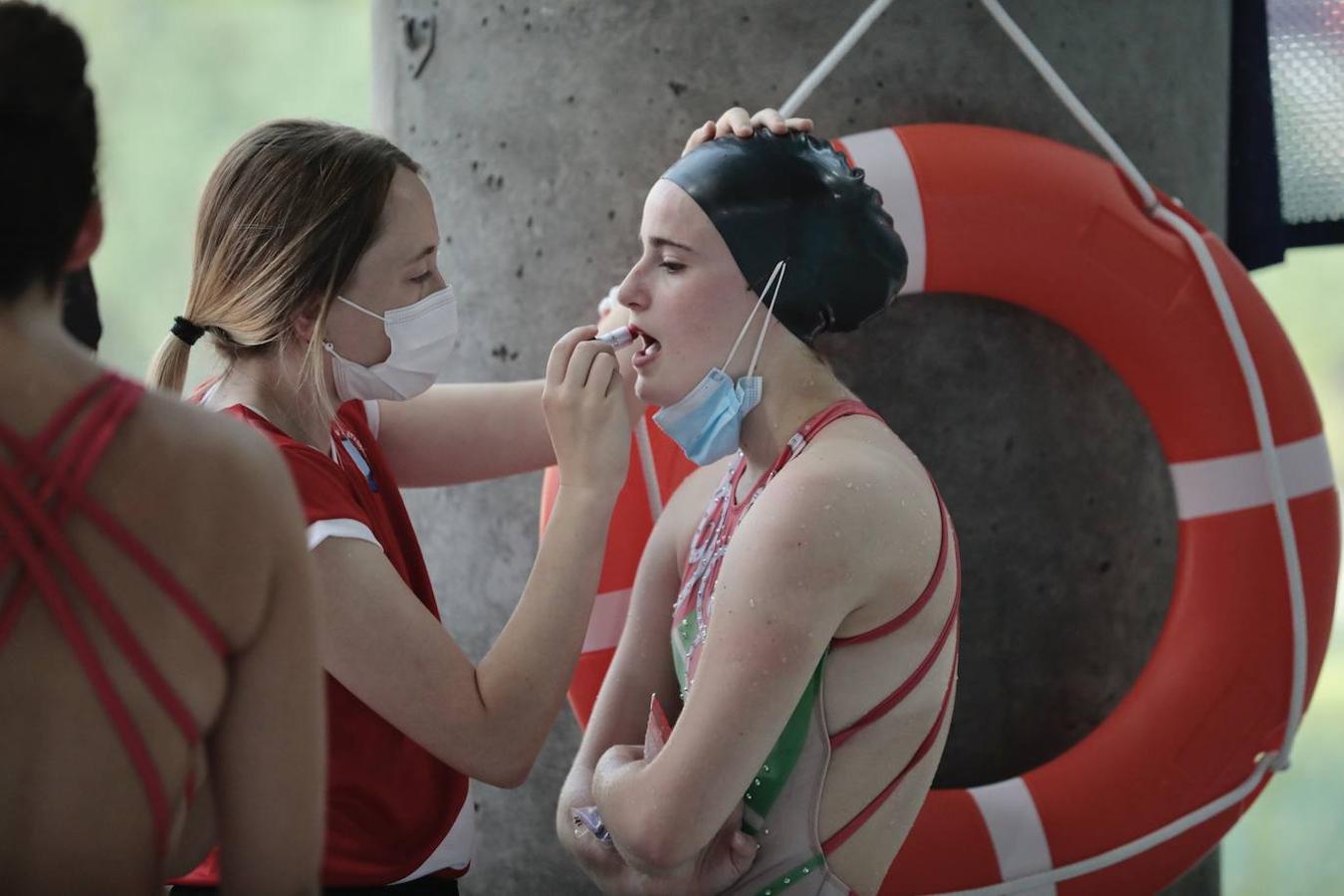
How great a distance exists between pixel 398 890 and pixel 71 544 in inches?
41.4

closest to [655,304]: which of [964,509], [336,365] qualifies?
[336,365]

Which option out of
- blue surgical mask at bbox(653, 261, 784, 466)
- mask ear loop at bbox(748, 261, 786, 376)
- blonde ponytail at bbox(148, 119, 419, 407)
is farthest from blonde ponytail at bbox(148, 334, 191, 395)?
mask ear loop at bbox(748, 261, 786, 376)

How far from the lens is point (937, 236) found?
2.62m

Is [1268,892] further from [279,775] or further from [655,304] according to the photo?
[279,775]

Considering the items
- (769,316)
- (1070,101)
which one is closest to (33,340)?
(769,316)

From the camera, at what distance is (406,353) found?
7.08ft

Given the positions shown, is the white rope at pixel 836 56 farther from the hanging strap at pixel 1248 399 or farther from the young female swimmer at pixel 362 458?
the young female swimmer at pixel 362 458

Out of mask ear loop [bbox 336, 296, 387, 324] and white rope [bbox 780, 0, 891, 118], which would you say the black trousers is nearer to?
mask ear loop [bbox 336, 296, 387, 324]

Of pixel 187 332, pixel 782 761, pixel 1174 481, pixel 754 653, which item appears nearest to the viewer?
pixel 754 653

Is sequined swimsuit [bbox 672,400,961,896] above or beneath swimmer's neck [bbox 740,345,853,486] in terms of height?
beneath

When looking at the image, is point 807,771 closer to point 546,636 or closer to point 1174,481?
point 546,636

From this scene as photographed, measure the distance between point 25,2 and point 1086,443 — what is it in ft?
7.30

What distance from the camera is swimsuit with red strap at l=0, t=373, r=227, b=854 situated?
118cm

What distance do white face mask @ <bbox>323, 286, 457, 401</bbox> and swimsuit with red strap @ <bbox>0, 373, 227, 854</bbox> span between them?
0.91 m
